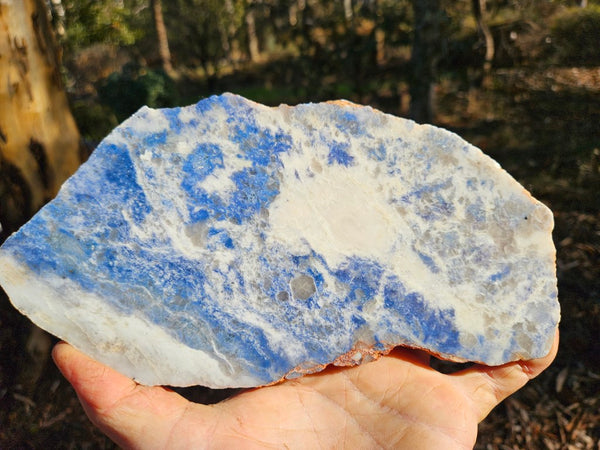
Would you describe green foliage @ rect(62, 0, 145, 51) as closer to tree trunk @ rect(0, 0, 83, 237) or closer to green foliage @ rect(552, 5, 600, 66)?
tree trunk @ rect(0, 0, 83, 237)

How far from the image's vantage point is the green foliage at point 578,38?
535 centimetres

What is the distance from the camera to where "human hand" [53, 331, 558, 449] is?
128cm

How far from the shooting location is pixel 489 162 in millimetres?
1475

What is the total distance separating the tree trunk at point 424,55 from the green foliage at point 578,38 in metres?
2.60

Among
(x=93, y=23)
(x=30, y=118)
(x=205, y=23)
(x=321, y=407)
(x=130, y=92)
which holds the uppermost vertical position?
(x=93, y=23)

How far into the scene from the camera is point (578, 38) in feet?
18.5

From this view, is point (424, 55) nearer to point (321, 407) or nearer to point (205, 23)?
point (321, 407)

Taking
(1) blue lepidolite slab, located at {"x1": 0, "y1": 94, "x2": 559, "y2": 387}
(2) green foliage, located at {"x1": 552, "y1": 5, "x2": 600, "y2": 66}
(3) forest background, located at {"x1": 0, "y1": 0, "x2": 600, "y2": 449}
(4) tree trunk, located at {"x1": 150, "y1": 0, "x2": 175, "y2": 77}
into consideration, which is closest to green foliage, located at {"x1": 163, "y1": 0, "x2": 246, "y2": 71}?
(3) forest background, located at {"x1": 0, "y1": 0, "x2": 600, "y2": 449}

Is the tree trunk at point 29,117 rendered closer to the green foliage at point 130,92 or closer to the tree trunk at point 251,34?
the green foliage at point 130,92

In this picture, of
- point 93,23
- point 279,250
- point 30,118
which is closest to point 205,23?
point 93,23

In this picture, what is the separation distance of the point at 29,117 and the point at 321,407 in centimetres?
150

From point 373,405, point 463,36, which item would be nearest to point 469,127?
point 463,36

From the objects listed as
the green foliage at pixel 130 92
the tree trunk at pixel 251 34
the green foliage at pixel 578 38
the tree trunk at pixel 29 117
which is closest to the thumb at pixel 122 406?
the tree trunk at pixel 29 117

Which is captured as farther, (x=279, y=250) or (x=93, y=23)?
(x=93, y=23)
